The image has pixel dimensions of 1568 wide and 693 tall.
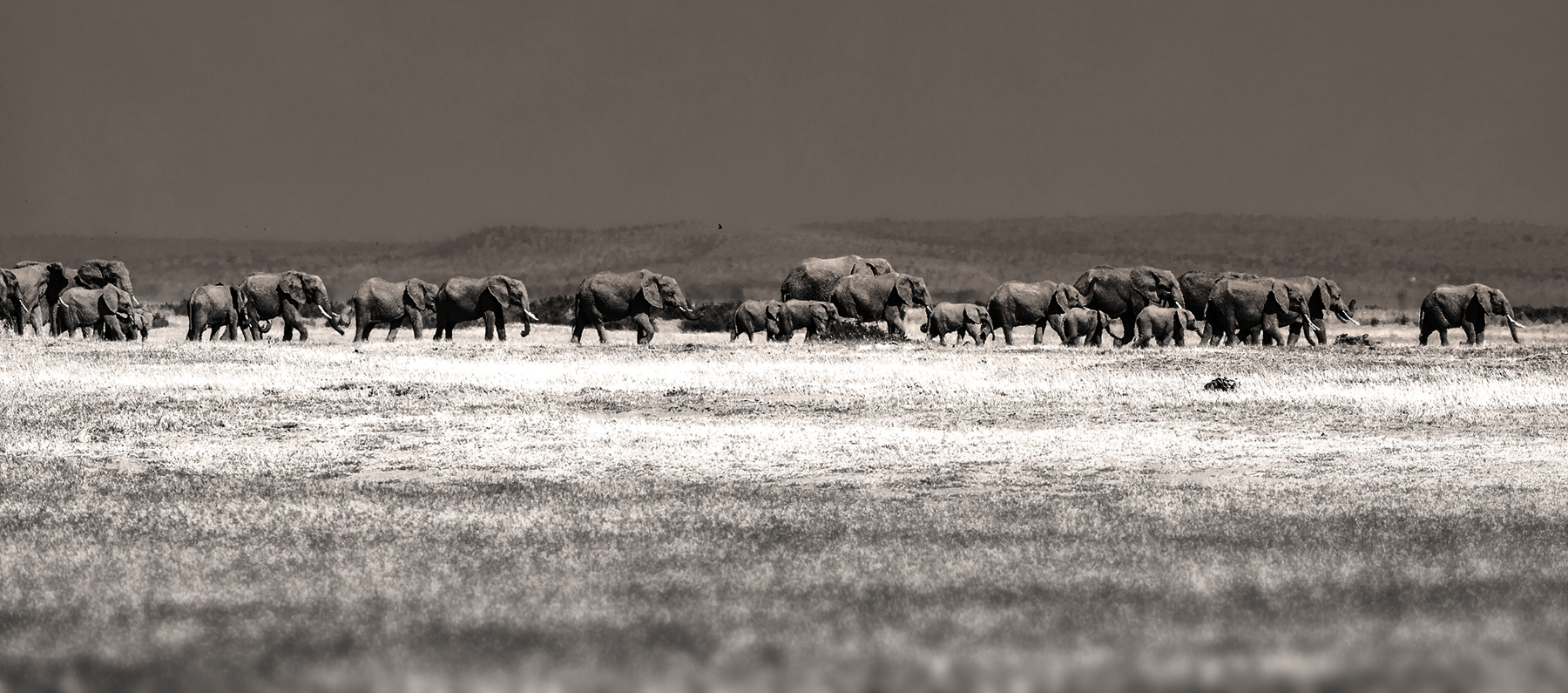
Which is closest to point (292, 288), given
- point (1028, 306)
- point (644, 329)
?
point (644, 329)

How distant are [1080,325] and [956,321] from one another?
362 centimetres

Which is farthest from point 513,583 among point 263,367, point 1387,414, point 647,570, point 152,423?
point 263,367

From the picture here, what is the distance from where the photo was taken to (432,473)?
16516 mm

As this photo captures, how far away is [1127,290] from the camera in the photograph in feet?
157

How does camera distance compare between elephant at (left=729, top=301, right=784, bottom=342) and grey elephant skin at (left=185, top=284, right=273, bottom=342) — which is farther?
elephant at (left=729, top=301, right=784, bottom=342)

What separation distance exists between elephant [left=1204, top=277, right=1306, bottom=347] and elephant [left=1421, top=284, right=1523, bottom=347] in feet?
Result: 10.4

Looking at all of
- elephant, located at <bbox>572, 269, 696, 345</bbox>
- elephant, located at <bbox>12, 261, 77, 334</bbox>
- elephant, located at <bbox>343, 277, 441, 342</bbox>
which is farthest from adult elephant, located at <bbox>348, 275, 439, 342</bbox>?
elephant, located at <bbox>12, 261, 77, 334</bbox>

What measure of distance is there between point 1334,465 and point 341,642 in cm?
1132

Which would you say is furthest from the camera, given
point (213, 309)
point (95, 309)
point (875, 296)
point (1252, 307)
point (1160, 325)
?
point (875, 296)

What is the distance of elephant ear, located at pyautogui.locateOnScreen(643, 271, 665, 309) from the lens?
151 ft

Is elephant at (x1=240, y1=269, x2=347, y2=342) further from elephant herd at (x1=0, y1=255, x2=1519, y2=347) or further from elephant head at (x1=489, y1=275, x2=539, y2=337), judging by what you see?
elephant head at (x1=489, y1=275, x2=539, y2=337)

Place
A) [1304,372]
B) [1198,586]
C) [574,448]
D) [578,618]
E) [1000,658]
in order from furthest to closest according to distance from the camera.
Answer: [1304,372] < [574,448] < [1198,586] < [578,618] < [1000,658]

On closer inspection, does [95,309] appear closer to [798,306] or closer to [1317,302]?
[798,306]

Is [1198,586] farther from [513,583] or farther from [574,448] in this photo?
[574,448]
